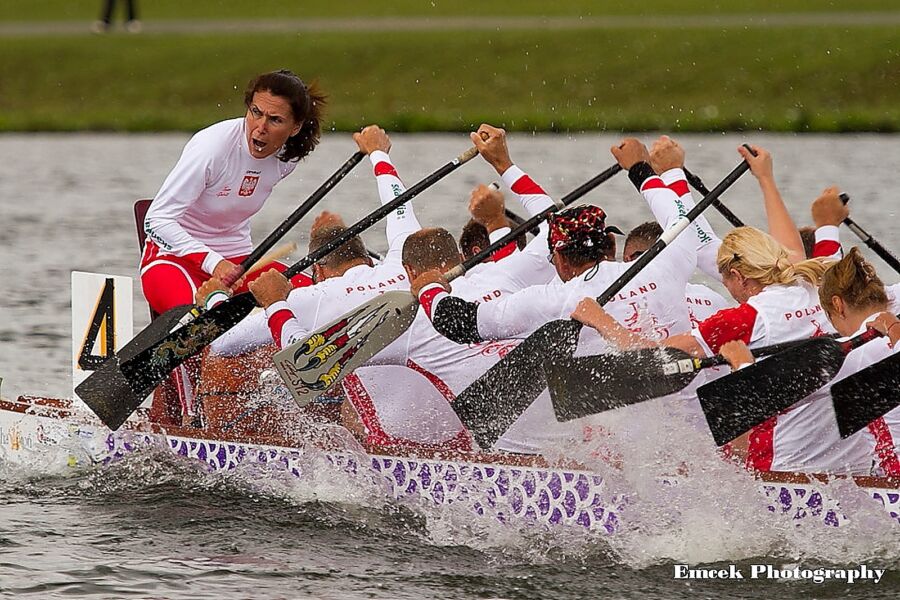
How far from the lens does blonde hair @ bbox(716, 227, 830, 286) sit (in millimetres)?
6637

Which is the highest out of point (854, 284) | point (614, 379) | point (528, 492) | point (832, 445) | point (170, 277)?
point (170, 277)

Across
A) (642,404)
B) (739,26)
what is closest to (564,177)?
(739,26)

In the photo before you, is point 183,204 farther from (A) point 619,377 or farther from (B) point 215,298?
(A) point 619,377

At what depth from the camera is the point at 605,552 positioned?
667 cm

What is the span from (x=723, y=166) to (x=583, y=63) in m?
6.46

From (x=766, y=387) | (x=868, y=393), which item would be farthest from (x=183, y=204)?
(x=868, y=393)

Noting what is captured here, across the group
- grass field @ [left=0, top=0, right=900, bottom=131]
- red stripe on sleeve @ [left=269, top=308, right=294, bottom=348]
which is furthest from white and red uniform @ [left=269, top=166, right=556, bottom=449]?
grass field @ [left=0, top=0, right=900, bottom=131]

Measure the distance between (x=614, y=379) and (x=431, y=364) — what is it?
1.04m

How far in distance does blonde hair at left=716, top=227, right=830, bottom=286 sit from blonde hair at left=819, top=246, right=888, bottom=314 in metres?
0.26

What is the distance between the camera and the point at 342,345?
7352 millimetres

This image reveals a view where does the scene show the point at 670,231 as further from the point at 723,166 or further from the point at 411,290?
the point at 723,166

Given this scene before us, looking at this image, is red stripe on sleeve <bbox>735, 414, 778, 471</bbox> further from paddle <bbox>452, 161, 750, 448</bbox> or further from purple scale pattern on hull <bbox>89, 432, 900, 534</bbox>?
paddle <bbox>452, 161, 750, 448</bbox>

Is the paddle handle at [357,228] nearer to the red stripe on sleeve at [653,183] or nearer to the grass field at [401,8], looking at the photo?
the red stripe on sleeve at [653,183]

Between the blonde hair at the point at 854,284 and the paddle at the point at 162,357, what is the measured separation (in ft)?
7.54
